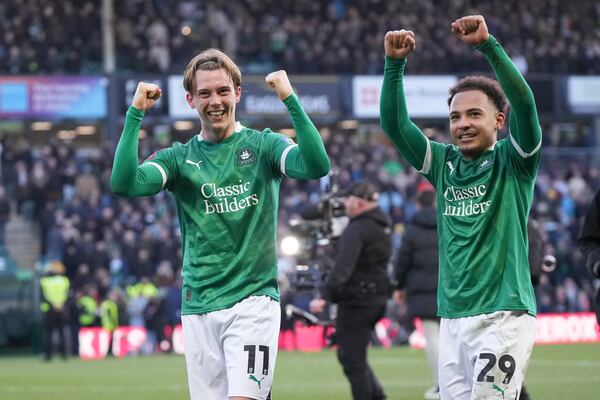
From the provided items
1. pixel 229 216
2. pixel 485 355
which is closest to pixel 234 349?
pixel 229 216

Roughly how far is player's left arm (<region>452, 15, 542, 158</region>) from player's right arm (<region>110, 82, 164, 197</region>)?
158cm

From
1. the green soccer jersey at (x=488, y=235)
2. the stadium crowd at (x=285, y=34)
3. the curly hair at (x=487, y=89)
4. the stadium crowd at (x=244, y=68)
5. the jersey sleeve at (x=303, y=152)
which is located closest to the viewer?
the jersey sleeve at (x=303, y=152)

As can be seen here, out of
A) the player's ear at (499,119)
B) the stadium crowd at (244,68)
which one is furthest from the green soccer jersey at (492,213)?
the stadium crowd at (244,68)

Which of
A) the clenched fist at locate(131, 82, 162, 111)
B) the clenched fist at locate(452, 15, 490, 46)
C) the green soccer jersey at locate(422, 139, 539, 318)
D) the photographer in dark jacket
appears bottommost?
the photographer in dark jacket

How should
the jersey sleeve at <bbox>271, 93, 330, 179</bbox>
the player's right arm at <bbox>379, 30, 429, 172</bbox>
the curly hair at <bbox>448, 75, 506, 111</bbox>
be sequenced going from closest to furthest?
the jersey sleeve at <bbox>271, 93, 330, 179</bbox> → the player's right arm at <bbox>379, 30, 429, 172</bbox> → the curly hair at <bbox>448, 75, 506, 111</bbox>

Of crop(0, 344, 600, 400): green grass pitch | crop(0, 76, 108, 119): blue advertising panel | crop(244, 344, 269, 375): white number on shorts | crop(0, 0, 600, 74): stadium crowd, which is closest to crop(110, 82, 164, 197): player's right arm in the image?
crop(244, 344, 269, 375): white number on shorts

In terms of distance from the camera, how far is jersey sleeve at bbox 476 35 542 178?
21.9 feet

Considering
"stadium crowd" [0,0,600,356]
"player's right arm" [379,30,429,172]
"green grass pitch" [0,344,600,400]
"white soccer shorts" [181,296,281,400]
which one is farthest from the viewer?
"stadium crowd" [0,0,600,356]

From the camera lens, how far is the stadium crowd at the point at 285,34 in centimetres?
3750

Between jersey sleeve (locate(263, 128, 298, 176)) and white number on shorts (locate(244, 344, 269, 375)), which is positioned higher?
jersey sleeve (locate(263, 128, 298, 176))

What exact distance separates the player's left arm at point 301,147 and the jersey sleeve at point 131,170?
68 centimetres

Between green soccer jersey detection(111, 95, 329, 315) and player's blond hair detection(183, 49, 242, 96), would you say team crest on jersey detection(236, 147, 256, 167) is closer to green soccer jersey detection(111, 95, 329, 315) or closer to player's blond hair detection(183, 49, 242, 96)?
green soccer jersey detection(111, 95, 329, 315)

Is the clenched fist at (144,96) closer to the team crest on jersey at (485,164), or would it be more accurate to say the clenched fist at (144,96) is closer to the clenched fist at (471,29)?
the clenched fist at (471,29)

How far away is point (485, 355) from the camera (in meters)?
6.69
